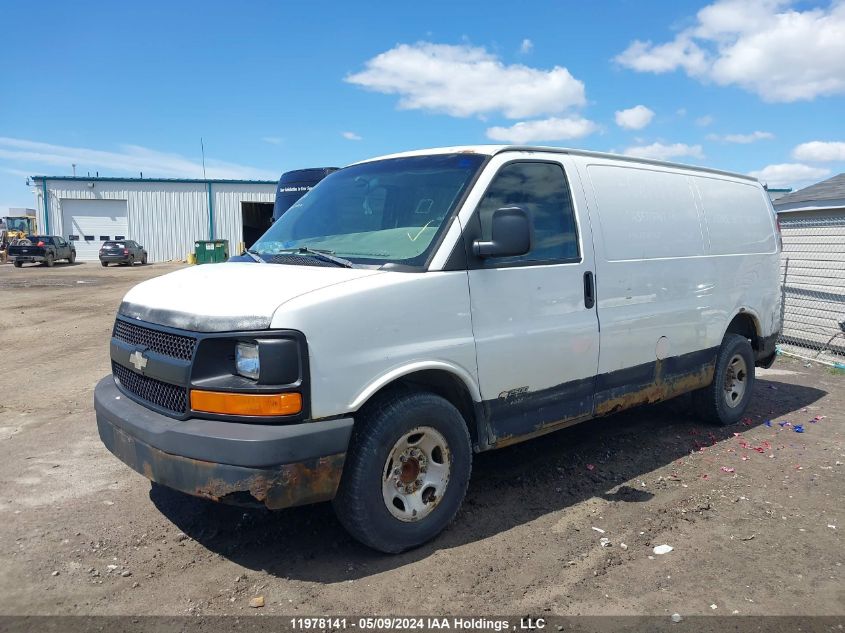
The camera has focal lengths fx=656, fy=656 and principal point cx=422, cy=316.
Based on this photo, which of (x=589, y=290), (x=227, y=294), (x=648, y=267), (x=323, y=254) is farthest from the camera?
(x=648, y=267)

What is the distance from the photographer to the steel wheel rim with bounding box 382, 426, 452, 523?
3.51 m

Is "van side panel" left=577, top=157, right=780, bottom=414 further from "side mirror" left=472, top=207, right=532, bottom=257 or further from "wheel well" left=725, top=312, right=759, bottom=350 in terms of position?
"side mirror" left=472, top=207, right=532, bottom=257

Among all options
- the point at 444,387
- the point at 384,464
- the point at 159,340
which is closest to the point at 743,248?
the point at 444,387

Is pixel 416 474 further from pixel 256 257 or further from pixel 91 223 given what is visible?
pixel 91 223

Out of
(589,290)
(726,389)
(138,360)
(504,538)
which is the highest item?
(589,290)

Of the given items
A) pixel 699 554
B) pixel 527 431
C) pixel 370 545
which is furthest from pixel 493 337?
pixel 699 554

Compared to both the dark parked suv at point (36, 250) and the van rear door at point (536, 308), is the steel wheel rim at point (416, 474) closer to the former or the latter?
the van rear door at point (536, 308)

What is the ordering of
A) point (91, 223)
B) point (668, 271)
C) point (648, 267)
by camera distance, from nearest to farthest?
point (648, 267), point (668, 271), point (91, 223)

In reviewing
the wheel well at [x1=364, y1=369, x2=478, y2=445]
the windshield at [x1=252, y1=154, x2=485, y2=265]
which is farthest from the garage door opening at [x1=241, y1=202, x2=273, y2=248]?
the wheel well at [x1=364, y1=369, x2=478, y2=445]

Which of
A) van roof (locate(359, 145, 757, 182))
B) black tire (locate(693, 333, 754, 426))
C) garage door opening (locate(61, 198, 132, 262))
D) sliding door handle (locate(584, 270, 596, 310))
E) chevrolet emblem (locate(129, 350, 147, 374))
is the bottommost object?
black tire (locate(693, 333, 754, 426))

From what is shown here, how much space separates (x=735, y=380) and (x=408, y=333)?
165 inches

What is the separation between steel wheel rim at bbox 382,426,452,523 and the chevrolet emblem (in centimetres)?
142

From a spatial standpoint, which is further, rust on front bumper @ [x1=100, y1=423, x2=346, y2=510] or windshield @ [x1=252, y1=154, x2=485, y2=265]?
windshield @ [x1=252, y1=154, x2=485, y2=265]

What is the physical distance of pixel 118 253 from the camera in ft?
117
